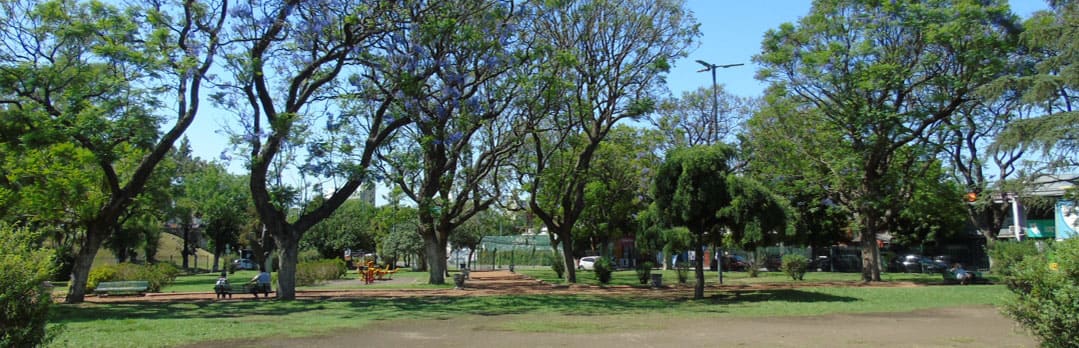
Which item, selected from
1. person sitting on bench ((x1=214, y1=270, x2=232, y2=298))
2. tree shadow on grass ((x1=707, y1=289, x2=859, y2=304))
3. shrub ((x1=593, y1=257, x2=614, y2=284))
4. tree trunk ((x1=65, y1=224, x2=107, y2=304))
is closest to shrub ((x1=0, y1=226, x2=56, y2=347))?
tree trunk ((x1=65, y1=224, x2=107, y2=304))

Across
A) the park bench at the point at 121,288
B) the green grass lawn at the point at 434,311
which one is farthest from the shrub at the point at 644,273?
the park bench at the point at 121,288

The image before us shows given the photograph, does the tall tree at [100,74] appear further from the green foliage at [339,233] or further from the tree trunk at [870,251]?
the green foliage at [339,233]

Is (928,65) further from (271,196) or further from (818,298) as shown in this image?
(271,196)

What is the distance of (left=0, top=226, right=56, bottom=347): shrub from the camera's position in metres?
8.12

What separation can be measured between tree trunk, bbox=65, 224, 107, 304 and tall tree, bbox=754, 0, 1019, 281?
2672cm

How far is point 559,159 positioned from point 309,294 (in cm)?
1336

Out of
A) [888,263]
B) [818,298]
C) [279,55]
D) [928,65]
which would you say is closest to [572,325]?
[818,298]

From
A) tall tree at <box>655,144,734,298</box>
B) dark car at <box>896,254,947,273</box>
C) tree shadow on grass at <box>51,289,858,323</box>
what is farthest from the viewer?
dark car at <box>896,254,947,273</box>

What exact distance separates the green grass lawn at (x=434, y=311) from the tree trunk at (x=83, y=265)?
1973 millimetres

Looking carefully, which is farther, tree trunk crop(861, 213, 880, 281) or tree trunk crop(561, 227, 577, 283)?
tree trunk crop(561, 227, 577, 283)

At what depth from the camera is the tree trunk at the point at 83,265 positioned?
22719 mm

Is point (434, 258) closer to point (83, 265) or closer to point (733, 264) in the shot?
point (83, 265)

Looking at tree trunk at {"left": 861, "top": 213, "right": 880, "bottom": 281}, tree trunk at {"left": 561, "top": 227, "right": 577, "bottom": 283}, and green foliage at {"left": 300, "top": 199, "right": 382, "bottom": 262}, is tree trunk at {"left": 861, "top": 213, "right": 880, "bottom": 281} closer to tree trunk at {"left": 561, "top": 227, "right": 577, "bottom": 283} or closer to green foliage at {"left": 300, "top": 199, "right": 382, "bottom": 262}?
tree trunk at {"left": 561, "top": 227, "right": 577, "bottom": 283}

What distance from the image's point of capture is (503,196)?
3709 cm
